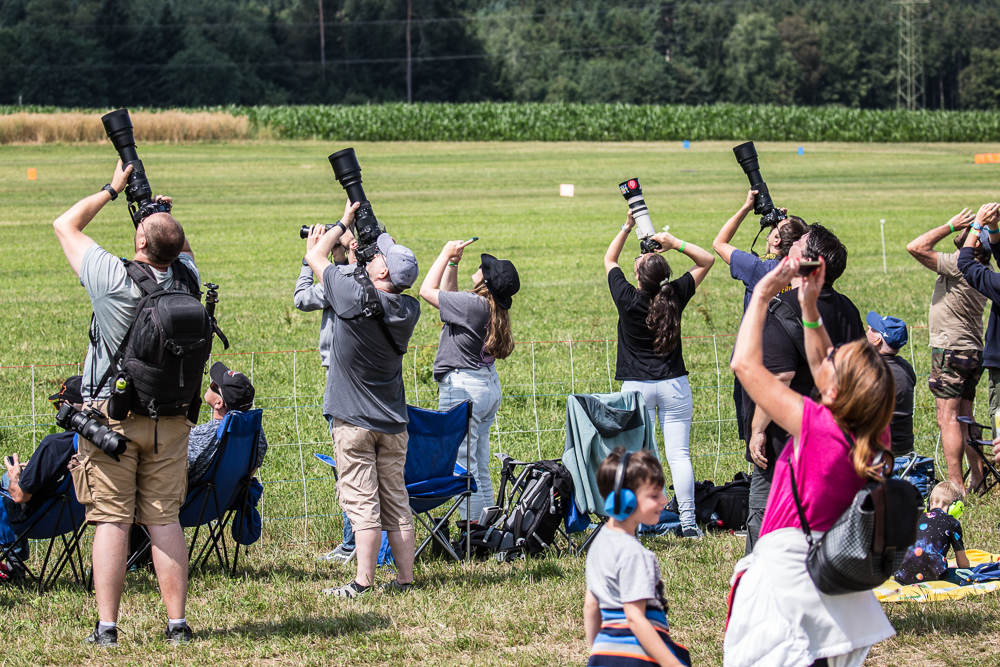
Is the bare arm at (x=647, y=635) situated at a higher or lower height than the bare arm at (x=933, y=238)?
lower

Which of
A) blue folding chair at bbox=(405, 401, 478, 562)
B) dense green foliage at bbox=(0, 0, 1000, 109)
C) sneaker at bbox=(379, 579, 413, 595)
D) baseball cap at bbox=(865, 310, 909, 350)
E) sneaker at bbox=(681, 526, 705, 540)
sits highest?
dense green foliage at bbox=(0, 0, 1000, 109)

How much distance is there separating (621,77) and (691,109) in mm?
39432

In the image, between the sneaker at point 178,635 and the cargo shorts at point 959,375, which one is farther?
the cargo shorts at point 959,375

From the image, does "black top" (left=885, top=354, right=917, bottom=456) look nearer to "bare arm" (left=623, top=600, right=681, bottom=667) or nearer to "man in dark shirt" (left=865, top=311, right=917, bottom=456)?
"man in dark shirt" (left=865, top=311, right=917, bottom=456)

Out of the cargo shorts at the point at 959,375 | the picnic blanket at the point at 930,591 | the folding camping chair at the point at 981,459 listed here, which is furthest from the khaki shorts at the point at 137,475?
the cargo shorts at the point at 959,375

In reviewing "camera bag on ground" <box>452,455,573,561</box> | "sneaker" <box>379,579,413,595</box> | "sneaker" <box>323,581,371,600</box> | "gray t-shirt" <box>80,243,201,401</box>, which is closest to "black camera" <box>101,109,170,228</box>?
"gray t-shirt" <box>80,243,201,401</box>

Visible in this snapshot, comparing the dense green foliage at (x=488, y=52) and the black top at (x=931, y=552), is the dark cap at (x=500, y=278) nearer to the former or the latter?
the black top at (x=931, y=552)

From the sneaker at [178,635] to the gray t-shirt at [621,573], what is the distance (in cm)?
212

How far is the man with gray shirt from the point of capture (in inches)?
201

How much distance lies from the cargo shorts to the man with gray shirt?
13.5 feet

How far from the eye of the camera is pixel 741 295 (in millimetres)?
16078

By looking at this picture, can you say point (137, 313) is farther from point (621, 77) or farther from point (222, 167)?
point (621, 77)

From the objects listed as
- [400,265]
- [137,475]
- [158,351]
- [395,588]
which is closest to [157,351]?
[158,351]

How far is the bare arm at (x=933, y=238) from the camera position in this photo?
6254 millimetres
